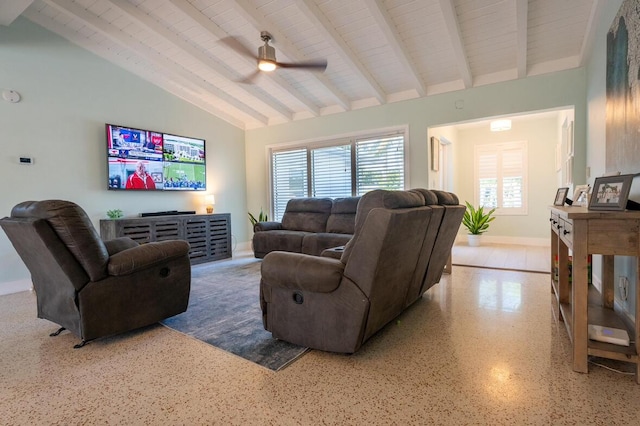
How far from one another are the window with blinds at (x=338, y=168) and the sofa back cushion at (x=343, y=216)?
0.61 metres

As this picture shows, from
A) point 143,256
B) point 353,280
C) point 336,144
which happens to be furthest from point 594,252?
point 336,144

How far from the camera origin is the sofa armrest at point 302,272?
185 cm

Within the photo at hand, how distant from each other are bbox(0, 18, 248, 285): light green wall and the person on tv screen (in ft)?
0.59

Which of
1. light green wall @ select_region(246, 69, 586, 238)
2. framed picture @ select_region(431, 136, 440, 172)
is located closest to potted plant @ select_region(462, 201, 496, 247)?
light green wall @ select_region(246, 69, 586, 238)

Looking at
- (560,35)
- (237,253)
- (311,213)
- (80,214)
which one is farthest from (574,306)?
(237,253)

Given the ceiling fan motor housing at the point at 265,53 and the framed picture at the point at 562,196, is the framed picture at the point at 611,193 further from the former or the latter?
the ceiling fan motor housing at the point at 265,53

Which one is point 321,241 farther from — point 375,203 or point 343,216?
point 375,203

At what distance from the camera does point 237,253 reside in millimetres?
6223

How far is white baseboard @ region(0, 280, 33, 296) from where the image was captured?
362cm

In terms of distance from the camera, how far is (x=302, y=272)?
1.89 meters

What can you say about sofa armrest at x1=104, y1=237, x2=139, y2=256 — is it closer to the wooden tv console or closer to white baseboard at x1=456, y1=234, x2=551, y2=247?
the wooden tv console

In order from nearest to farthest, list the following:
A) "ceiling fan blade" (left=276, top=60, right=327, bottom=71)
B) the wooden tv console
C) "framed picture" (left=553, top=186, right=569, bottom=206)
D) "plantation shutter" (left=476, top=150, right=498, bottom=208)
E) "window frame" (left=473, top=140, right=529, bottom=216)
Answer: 1. "framed picture" (left=553, top=186, right=569, bottom=206)
2. "ceiling fan blade" (left=276, top=60, right=327, bottom=71)
3. the wooden tv console
4. "window frame" (left=473, top=140, right=529, bottom=216)
5. "plantation shutter" (left=476, top=150, right=498, bottom=208)

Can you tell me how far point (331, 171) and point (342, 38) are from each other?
8.12ft

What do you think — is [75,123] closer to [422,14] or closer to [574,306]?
[422,14]
